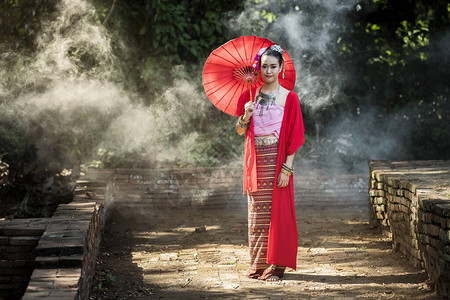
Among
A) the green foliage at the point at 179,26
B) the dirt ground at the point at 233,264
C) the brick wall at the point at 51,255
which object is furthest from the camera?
the green foliage at the point at 179,26

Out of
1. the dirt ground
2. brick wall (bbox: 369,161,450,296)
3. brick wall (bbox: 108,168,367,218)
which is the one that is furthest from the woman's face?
brick wall (bbox: 108,168,367,218)

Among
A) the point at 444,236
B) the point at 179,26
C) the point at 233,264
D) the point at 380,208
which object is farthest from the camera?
the point at 179,26

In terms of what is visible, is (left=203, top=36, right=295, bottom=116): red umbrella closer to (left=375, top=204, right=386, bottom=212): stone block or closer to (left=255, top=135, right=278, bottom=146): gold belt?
(left=255, top=135, right=278, bottom=146): gold belt

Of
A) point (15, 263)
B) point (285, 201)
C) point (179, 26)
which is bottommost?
point (15, 263)

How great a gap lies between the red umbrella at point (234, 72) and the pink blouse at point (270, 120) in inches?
11.9

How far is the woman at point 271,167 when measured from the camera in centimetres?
571

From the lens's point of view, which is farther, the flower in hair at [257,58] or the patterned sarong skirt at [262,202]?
the patterned sarong skirt at [262,202]

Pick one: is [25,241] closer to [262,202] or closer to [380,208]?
[262,202]

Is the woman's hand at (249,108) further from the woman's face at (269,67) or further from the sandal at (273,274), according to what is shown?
the sandal at (273,274)

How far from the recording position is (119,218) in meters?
9.72

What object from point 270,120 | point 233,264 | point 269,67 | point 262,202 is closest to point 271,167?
point 262,202

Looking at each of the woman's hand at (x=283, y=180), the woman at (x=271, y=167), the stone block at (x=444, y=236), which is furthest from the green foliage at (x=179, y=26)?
the stone block at (x=444, y=236)

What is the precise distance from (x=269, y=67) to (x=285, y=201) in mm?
1299

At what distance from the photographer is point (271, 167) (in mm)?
5820
